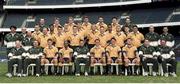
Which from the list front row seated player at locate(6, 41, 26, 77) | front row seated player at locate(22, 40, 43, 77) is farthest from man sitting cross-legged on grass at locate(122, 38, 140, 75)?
front row seated player at locate(6, 41, 26, 77)

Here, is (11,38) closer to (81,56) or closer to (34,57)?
(34,57)

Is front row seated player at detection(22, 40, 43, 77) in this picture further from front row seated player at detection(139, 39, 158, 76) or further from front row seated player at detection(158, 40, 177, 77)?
front row seated player at detection(158, 40, 177, 77)

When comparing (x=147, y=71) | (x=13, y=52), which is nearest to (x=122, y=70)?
(x=147, y=71)

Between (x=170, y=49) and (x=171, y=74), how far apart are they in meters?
0.97

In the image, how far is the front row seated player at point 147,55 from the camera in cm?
1611

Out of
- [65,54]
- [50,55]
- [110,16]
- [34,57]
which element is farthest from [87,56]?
[110,16]

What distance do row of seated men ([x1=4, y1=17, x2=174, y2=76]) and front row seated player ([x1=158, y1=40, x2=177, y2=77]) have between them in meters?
0.40

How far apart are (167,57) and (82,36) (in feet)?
11.3

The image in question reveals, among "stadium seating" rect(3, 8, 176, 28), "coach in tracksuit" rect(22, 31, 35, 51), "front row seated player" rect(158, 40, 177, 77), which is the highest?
"coach in tracksuit" rect(22, 31, 35, 51)

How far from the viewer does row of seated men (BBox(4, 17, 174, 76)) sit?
16.8m

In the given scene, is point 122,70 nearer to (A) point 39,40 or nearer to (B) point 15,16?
(A) point 39,40

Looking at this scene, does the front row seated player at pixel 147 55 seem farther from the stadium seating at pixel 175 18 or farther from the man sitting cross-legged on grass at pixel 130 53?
the stadium seating at pixel 175 18

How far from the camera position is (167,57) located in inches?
633

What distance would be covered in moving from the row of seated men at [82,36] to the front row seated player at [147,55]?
1.31 ft
